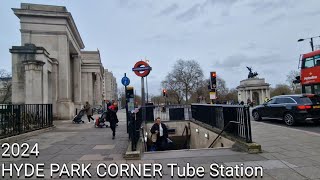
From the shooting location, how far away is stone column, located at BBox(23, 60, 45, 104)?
19500 millimetres

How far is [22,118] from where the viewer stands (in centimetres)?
1341

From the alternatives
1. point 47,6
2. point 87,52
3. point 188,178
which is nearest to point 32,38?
point 47,6

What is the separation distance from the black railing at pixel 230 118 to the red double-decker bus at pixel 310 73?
25.7ft

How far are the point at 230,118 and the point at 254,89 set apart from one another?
58581mm

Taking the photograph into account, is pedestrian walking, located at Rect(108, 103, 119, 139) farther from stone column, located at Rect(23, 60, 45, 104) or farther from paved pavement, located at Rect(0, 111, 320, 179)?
stone column, located at Rect(23, 60, 45, 104)

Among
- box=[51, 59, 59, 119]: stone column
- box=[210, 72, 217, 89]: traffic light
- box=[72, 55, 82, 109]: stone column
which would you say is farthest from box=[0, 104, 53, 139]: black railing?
box=[72, 55, 82, 109]: stone column

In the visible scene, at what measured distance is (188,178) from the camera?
20.1 feet

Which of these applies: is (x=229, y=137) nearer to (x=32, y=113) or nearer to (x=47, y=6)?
(x=32, y=113)

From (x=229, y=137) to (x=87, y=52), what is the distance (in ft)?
175

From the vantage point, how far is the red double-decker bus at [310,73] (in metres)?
18.4

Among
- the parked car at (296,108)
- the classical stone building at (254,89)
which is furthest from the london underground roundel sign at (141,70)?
the classical stone building at (254,89)

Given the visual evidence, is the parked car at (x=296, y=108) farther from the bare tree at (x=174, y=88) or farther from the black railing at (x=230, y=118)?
the bare tree at (x=174, y=88)

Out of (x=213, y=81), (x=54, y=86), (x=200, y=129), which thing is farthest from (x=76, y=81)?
(x=200, y=129)

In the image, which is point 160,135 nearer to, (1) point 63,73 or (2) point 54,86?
(2) point 54,86
